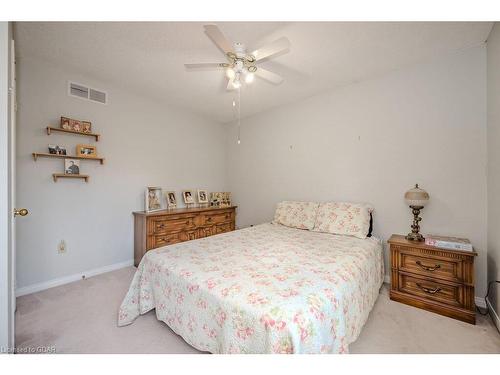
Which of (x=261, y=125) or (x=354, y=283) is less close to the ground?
(x=261, y=125)

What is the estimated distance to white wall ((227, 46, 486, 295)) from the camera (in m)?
2.05

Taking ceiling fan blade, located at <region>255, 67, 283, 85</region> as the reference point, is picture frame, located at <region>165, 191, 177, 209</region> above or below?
below

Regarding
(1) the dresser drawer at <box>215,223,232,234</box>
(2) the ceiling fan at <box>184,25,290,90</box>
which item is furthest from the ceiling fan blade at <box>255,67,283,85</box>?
(1) the dresser drawer at <box>215,223,232,234</box>

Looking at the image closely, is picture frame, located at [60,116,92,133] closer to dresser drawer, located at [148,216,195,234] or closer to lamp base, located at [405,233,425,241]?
dresser drawer, located at [148,216,195,234]

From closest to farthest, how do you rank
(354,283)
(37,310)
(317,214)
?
1. (354,283)
2. (37,310)
3. (317,214)

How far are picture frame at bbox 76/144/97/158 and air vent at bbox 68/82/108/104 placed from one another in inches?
24.5

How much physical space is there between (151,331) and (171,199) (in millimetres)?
2118

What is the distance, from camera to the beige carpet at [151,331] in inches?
58.6

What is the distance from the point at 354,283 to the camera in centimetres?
151

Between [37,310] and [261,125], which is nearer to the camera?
[37,310]

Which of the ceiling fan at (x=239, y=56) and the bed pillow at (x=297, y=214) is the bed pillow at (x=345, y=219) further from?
the ceiling fan at (x=239, y=56)
